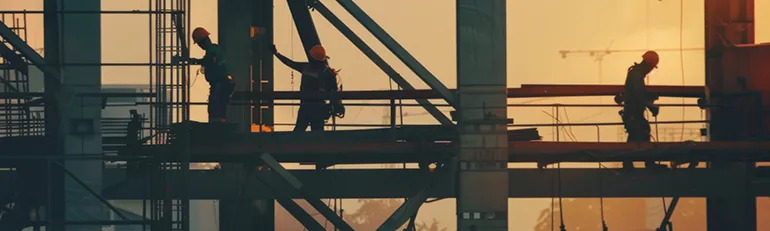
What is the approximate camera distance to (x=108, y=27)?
63094 mm

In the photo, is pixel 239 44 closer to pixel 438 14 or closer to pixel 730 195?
pixel 730 195

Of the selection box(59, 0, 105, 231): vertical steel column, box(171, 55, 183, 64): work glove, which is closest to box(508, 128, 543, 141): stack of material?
box(171, 55, 183, 64): work glove

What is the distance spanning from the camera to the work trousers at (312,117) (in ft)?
110

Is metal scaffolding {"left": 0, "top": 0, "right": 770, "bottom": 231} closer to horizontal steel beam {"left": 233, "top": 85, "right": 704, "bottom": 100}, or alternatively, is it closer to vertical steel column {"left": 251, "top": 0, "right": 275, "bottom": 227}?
horizontal steel beam {"left": 233, "top": 85, "right": 704, "bottom": 100}

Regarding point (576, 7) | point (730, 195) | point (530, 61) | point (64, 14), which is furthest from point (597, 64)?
point (64, 14)

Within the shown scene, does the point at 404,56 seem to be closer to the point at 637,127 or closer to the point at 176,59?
the point at 176,59

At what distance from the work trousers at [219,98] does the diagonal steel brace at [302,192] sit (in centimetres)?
141

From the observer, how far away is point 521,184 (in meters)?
37.3

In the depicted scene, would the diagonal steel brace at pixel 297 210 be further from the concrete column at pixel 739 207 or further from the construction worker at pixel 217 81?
the concrete column at pixel 739 207

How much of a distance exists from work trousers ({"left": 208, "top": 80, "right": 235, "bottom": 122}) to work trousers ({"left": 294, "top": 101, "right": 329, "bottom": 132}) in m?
2.09

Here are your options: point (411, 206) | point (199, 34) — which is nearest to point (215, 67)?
point (199, 34)

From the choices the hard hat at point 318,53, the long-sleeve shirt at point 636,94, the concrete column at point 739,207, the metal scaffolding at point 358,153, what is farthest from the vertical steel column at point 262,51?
the concrete column at point 739,207

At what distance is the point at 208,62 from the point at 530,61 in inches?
1679

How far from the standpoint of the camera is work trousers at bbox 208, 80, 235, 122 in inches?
1237
